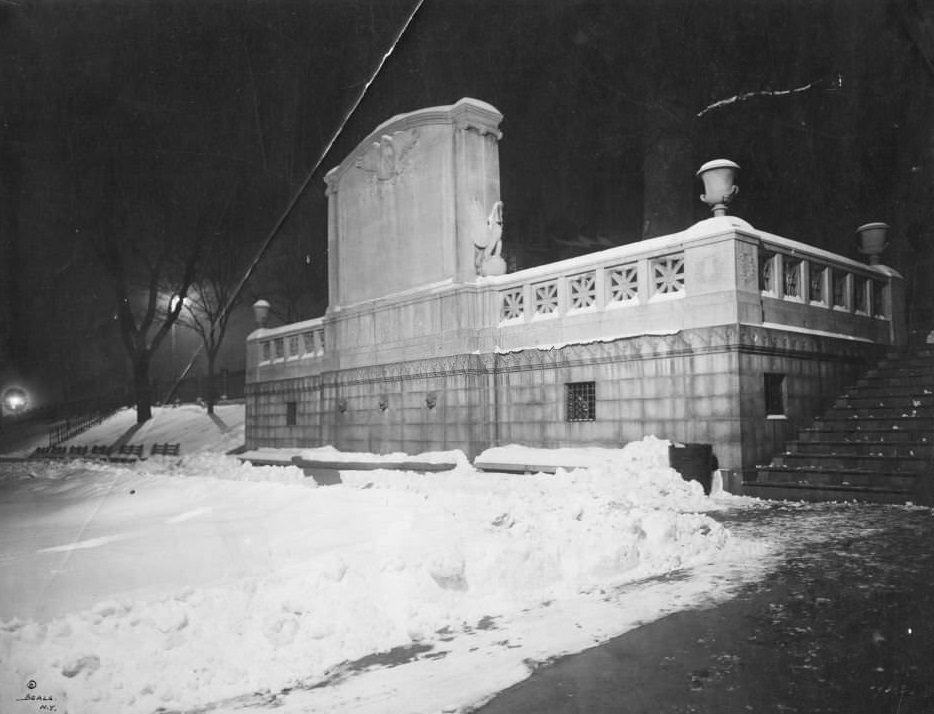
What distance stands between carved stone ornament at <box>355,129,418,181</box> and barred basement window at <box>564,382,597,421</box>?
681 centimetres

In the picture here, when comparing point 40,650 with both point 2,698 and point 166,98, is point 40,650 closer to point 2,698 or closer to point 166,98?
point 2,698

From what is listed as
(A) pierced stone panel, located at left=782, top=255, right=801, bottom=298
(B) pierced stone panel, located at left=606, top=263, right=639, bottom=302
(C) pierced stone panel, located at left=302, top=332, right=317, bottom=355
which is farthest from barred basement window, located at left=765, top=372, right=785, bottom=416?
(C) pierced stone panel, located at left=302, top=332, right=317, bottom=355

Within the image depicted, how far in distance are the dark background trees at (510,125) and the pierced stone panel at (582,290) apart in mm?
5054

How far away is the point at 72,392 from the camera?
8.22m

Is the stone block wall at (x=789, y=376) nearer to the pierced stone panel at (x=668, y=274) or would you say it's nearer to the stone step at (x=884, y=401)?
the stone step at (x=884, y=401)

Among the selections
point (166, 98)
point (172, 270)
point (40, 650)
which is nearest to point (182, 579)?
point (40, 650)

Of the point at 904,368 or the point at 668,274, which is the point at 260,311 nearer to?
the point at 668,274

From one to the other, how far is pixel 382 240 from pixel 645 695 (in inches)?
552

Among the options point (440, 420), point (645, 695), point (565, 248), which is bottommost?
point (645, 695)

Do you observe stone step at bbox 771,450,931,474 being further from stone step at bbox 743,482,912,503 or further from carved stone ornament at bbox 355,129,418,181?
carved stone ornament at bbox 355,129,418,181

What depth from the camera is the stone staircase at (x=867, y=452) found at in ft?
29.4

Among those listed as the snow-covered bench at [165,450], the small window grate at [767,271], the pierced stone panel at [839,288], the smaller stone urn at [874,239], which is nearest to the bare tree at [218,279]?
the snow-covered bench at [165,450]

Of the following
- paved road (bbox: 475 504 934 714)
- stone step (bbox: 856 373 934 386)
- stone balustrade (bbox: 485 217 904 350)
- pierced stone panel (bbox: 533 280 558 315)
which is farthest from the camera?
pierced stone panel (bbox: 533 280 558 315)

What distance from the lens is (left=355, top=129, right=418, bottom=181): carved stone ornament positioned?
15438mm
